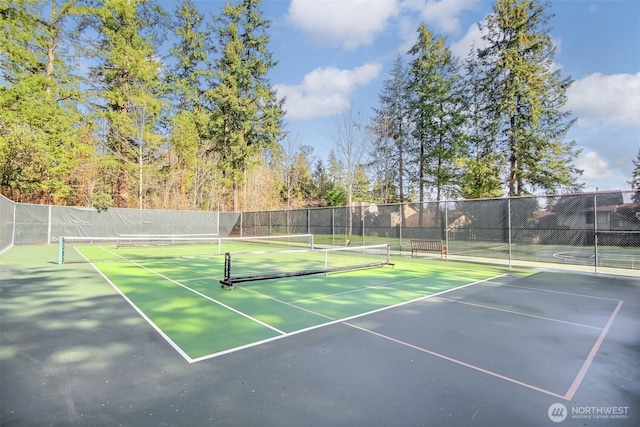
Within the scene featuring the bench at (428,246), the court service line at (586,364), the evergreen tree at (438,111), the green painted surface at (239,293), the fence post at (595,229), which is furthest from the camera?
the evergreen tree at (438,111)

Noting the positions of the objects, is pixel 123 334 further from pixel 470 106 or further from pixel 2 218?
pixel 470 106

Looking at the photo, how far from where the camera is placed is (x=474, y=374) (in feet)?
9.78

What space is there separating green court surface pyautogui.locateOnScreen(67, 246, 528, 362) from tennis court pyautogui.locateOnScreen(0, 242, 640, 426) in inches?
1.7

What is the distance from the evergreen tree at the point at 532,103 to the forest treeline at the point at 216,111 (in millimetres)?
80

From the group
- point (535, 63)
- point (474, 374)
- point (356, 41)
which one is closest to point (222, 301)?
point (474, 374)

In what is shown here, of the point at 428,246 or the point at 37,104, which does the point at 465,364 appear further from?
the point at 37,104

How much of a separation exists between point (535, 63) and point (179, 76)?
26.5 metres

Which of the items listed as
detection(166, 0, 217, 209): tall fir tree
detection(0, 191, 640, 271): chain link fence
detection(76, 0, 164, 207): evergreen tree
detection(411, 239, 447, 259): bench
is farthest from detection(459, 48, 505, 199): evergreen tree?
detection(76, 0, 164, 207): evergreen tree

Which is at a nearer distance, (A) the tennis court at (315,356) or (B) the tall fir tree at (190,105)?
(A) the tennis court at (315,356)

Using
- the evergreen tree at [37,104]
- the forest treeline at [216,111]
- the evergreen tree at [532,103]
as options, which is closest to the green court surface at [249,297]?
the evergreen tree at [37,104]

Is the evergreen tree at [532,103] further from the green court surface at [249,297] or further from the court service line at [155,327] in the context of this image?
the court service line at [155,327]

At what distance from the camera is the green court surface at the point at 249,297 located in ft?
13.2

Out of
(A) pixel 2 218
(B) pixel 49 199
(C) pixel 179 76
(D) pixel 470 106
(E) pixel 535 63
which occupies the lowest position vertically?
(A) pixel 2 218

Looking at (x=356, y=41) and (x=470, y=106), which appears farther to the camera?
(x=470, y=106)
